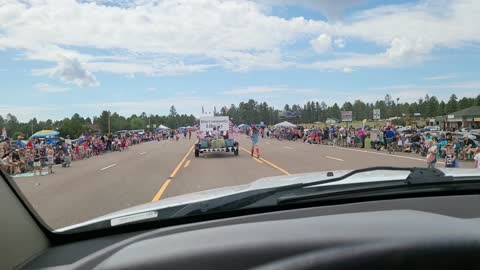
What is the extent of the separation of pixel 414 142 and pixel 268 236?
26947 mm

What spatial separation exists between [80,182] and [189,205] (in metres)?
13.6

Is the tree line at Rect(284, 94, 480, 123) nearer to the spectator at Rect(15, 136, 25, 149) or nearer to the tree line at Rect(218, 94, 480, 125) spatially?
the tree line at Rect(218, 94, 480, 125)

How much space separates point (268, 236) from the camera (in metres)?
1.55

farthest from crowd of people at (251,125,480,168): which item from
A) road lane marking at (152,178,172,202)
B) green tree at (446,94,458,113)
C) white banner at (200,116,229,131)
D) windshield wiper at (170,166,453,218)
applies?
green tree at (446,94,458,113)

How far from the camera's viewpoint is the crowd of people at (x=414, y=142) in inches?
517

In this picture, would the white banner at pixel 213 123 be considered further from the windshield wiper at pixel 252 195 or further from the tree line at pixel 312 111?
the tree line at pixel 312 111

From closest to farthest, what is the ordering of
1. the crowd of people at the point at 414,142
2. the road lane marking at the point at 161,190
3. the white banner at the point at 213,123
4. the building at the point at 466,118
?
1. the road lane marking at the point at 161,190
2. the crowd of people at the point at 414,142
3. the white banner at the point at 213,123
4. the building at the point at 466,118

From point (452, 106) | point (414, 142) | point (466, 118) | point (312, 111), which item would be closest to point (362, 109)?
point (312, 111)

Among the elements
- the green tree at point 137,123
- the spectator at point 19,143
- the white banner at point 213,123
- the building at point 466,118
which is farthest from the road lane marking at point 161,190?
the green tree at point 137,123

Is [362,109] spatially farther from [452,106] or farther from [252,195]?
[252,195]

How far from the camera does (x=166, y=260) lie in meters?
1.49

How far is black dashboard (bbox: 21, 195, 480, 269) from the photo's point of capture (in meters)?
1.48

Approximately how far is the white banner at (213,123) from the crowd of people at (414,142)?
10.5 metres

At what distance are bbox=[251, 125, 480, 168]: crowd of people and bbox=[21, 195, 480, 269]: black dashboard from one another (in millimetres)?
10670
